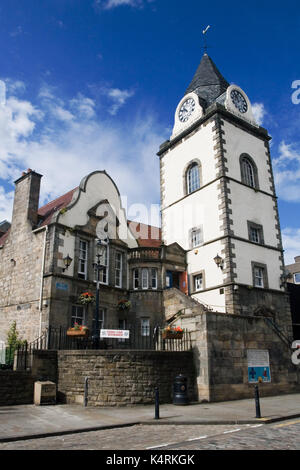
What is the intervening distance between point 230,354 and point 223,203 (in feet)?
33.4

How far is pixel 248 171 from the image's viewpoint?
26844 mm

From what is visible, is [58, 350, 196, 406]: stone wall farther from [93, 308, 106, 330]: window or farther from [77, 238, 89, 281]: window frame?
[77, 238, 89, 281]: window frame

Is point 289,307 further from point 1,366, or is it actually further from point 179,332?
point 1,366

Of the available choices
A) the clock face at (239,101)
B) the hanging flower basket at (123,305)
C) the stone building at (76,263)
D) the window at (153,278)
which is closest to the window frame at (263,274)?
the stone building at (76,263)

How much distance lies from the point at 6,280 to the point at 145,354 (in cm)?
1114

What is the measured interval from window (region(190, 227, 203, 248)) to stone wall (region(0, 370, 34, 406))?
13893 mm

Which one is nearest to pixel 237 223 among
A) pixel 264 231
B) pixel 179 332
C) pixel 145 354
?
pixel 264 231

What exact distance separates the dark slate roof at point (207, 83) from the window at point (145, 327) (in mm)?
16374

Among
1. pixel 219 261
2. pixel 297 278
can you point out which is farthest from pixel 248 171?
pixel 297 278

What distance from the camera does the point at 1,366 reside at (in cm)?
1585

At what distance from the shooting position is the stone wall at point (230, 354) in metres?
15.6

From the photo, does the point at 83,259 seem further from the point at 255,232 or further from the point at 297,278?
the point at 297,278

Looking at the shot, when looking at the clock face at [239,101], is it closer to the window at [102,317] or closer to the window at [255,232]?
the window at [255,232]

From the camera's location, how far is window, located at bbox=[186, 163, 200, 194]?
27.0m
